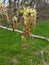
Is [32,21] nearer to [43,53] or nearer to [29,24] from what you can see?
[29,24]

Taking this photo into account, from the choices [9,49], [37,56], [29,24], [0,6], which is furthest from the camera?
[9,49]

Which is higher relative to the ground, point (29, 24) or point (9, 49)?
point (29, 24)

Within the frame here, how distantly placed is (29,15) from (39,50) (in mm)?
4897

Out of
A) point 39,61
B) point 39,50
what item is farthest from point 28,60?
point 39,50

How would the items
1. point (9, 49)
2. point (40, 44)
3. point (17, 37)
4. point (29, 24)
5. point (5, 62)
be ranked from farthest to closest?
point (17, 37), point (40, 44), point (9, 49), point (5, 62), point (29, 24)

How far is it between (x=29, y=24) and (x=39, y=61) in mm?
4107

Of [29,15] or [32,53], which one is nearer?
[29,15]

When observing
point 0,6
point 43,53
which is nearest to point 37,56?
point 43,53

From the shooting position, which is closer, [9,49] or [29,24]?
[29,24]

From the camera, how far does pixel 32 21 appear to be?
1.17m

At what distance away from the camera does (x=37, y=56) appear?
548 centimetres

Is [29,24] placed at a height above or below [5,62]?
above

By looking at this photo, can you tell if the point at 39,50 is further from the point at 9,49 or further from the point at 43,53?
the point at 9,49

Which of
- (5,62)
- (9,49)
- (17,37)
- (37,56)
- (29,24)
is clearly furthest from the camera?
(17,37)
